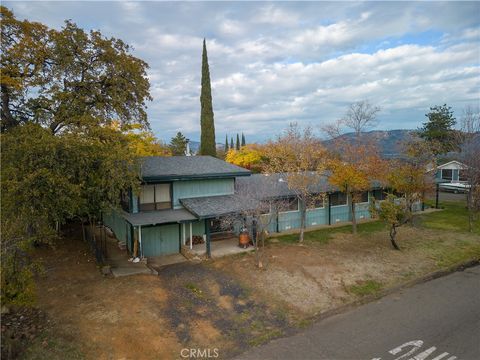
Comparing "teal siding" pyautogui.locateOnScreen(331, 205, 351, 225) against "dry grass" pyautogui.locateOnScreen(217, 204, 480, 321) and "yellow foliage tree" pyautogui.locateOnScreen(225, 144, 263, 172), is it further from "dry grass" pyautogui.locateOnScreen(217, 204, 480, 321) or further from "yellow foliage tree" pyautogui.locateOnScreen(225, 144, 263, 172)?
"yellow foliage tree" pyautogui.locateOnScreen(225, 144, 263, 172)

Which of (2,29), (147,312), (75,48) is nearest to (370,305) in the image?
(147,312)

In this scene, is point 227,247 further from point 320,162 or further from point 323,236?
point 320,162

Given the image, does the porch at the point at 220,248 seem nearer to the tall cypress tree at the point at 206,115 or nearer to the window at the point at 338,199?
the window at the point at 338,199

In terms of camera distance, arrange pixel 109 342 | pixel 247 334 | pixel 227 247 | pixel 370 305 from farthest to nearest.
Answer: pixel 227 247
pixel 370 305
pixel 247 334
pixel 109 342

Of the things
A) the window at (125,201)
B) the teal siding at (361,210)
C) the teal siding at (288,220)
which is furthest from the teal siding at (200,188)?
the teal siding at (361,210)

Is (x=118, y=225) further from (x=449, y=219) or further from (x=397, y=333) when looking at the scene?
(x=449, y=219)

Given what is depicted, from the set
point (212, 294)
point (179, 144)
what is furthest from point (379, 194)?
point (179, 144)
